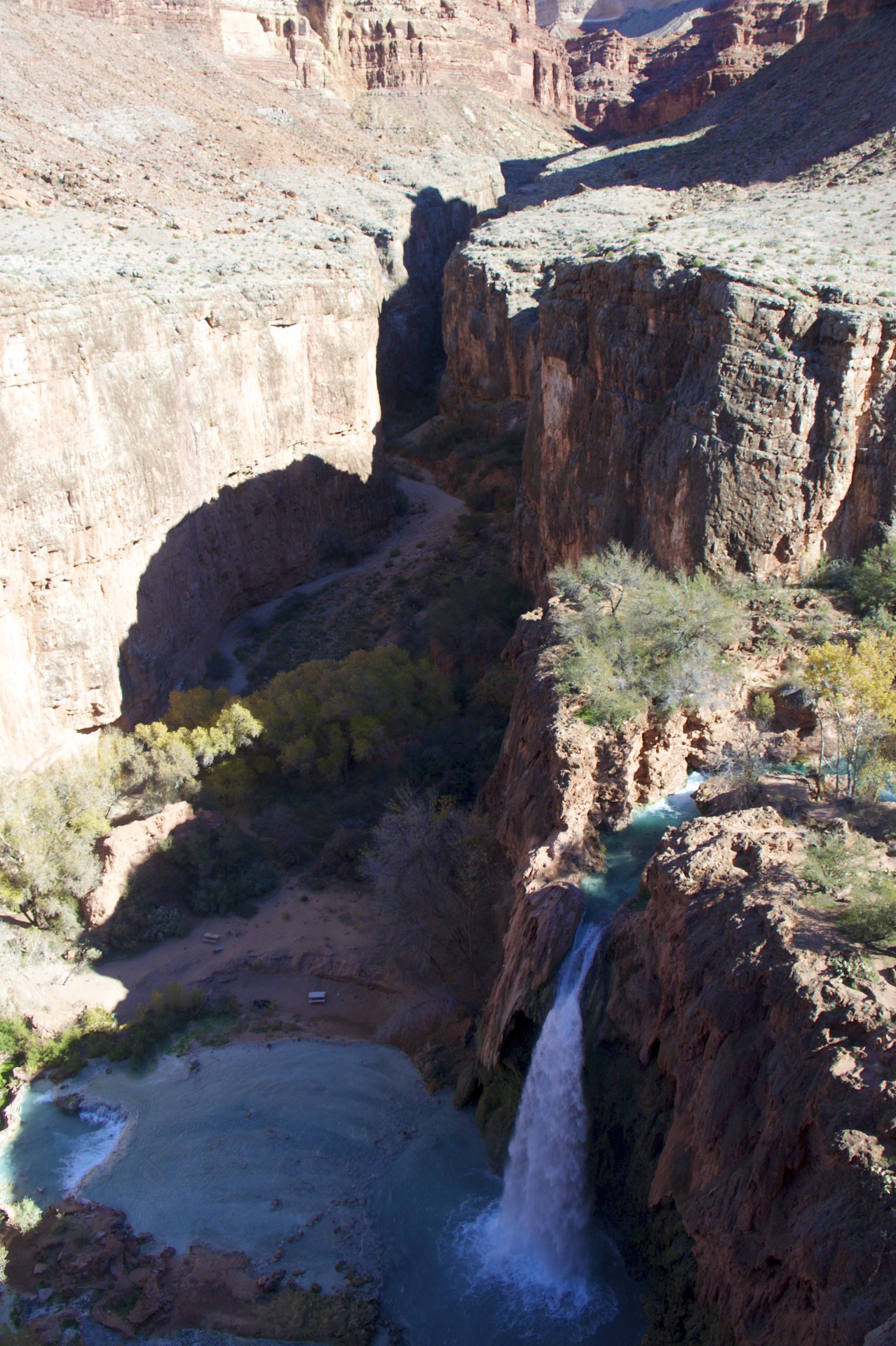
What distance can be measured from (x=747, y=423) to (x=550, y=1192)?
14057 mm

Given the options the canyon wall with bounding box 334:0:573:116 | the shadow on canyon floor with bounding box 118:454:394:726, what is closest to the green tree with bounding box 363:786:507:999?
the shadow on canyon floor with bounding box 118:454:394:726

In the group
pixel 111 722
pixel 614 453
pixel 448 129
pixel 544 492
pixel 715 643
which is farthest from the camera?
pixel 448 129

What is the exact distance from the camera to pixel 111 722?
88.0ft

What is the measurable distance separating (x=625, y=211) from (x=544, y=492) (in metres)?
20.0

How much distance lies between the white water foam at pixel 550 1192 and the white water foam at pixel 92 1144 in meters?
6.39

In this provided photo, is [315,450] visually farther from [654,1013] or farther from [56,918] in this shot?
[654,1013]

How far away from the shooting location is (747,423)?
20109 mm

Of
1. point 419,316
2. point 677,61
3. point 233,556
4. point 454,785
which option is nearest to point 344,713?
point 454,785

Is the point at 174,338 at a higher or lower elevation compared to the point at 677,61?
lower

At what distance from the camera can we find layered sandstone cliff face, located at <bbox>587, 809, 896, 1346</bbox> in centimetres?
926

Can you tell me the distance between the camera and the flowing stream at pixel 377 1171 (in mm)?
13812

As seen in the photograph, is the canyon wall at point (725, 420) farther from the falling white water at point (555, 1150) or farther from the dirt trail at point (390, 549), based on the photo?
the dirt trail at point (390, 549)

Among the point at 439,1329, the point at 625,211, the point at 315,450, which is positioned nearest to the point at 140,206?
the point at 315,450

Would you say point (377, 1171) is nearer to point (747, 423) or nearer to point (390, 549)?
point (747, 423)
